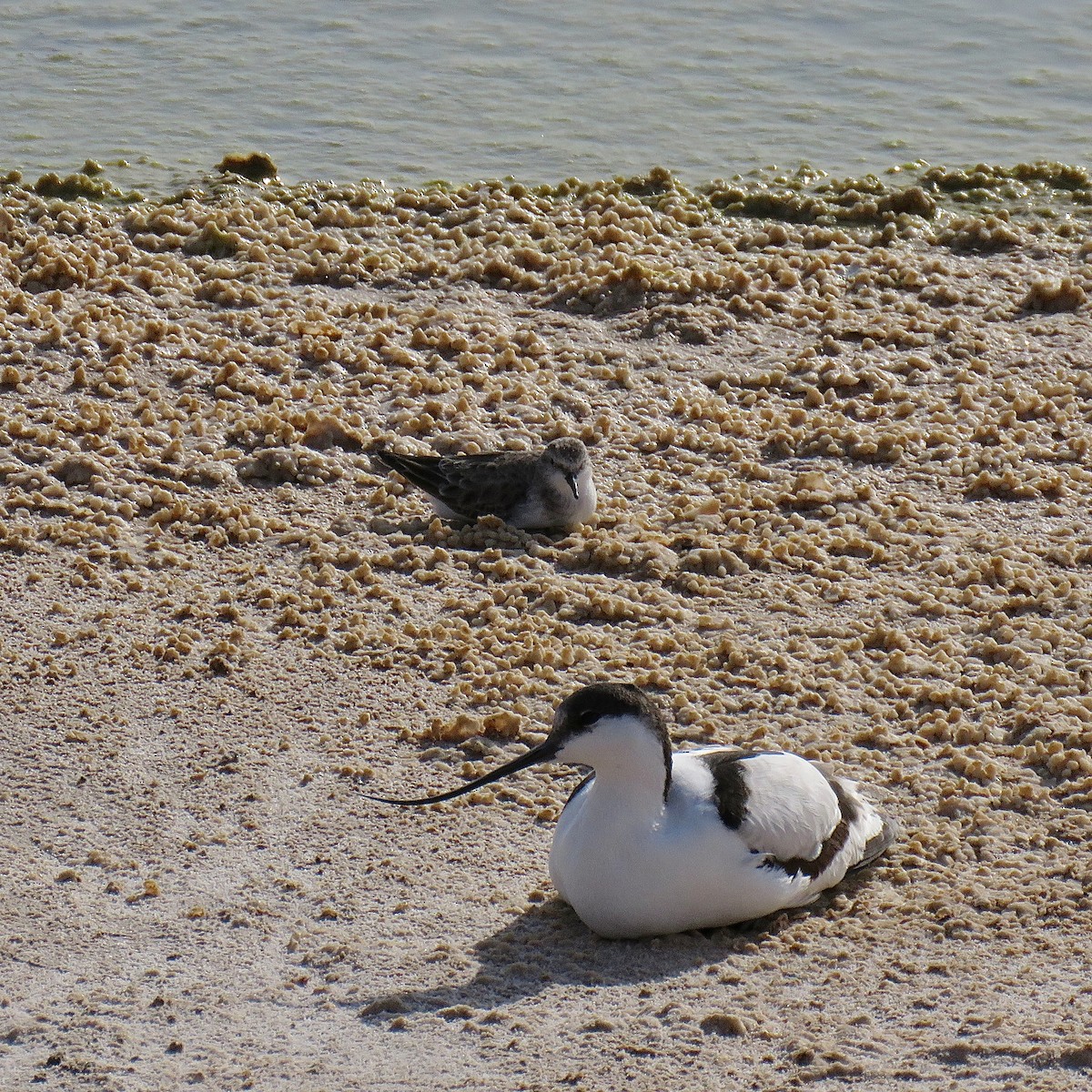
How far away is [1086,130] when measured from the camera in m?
12.4

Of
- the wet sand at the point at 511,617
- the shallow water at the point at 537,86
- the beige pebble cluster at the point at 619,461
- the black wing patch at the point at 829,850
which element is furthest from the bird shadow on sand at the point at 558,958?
the shallow water at the point at 537,86

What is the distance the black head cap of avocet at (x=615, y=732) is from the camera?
439cm

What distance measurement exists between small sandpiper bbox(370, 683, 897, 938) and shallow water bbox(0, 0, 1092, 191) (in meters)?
7.11

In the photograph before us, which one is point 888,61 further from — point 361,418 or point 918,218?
point 361,418

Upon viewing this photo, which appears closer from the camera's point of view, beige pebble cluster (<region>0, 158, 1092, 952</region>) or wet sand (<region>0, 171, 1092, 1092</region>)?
wet sand (<region>0, 171, 1092, 1092</region>)

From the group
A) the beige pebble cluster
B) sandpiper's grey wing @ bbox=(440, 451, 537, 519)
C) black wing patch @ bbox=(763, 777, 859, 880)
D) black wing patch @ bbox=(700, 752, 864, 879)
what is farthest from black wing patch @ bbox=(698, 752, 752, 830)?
sandpiper's grey wing @ bbox=(440, 451, 537, 519)

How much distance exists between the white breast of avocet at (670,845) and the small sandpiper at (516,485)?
7.52 ft

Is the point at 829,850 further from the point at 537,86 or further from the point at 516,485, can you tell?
the point at 537,86

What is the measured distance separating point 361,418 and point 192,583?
4.94 ft

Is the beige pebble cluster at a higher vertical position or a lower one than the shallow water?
lower

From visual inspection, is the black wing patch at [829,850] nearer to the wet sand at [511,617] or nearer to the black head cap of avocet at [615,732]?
the wet sand at [511,617]

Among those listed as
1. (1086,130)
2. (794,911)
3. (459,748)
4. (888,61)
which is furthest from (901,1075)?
(888,61)

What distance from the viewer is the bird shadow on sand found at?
4188 millimetres

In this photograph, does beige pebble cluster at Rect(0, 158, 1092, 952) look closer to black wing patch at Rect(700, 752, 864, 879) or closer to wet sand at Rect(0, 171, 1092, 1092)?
wet sand at Rect(0, 171, 1092, 1092)
